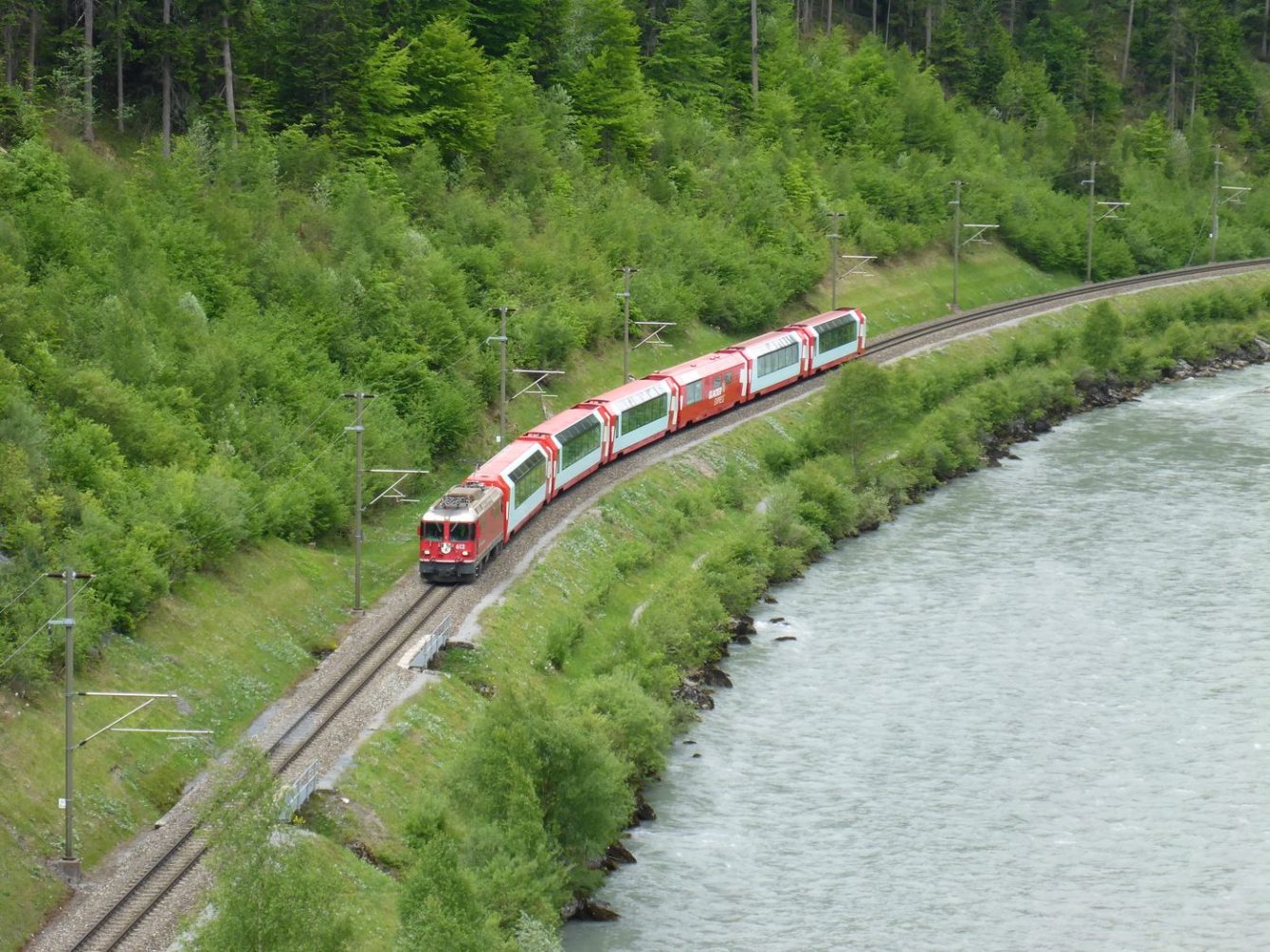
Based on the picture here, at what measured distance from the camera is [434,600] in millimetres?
59156

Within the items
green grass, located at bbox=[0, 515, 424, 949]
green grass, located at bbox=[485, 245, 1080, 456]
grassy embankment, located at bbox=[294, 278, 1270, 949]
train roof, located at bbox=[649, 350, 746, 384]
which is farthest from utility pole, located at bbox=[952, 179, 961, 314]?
green grass, located at bbox=[0, 515, 424, 949]

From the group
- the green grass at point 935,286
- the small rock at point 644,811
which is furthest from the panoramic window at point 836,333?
the small rock at point 644,811

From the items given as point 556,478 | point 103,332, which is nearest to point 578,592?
point 556,478

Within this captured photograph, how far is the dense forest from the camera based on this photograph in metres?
58.5

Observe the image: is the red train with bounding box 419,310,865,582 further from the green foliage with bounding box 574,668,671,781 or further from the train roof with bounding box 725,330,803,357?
the green foliage with bounding box 574,668,671,781

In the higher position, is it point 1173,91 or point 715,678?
point 1173,91

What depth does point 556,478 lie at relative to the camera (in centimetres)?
6988

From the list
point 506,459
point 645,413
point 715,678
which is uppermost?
point 506,459

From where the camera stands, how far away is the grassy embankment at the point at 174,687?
41.1 m

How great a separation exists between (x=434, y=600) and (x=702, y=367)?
29.5 meters

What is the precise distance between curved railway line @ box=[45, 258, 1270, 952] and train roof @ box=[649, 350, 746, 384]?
2.58 meters

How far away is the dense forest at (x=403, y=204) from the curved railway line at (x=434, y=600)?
5.91 metres

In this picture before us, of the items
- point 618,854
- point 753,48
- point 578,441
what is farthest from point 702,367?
point 753,48

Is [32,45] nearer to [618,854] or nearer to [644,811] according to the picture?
[644,811]
